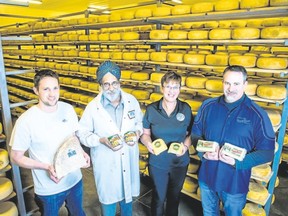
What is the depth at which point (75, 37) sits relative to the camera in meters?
4.34

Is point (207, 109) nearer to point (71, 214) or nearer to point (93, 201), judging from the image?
point (71, 214)

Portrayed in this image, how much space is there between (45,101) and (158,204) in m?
1.31

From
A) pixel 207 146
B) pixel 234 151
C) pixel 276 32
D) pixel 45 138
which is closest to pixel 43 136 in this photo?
pixel 45 138

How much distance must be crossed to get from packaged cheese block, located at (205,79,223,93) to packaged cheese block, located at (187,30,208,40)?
0.48m

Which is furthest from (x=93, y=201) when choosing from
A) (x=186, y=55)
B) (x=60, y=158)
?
(x=186, y=55)

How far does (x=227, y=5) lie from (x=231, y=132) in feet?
4.44

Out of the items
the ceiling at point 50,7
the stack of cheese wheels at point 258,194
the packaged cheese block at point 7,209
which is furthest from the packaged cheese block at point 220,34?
the ceiling at point 50,7

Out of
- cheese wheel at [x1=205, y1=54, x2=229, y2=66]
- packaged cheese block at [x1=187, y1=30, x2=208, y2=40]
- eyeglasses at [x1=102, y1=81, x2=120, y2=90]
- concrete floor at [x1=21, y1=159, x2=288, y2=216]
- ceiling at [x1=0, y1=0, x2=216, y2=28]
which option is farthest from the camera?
ceiling at [x1=0, y1=0, x2=216, y2=28]

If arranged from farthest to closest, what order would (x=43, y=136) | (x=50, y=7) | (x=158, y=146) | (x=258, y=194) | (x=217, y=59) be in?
(x=50, y=7)
(x=217, y=59)
(x=258, y=194)
(x=158, y=146)
(x=43, y=136)

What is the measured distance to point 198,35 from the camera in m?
2.54

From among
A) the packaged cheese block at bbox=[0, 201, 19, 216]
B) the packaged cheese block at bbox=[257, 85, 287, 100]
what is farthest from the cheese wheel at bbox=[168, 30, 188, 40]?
the packaged cheese block at bbox=[0, 201, 19, 216]

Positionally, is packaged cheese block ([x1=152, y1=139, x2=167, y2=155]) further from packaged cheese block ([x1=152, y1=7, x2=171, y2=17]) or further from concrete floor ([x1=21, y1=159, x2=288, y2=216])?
packaged cheese block ([x1=152, y1=7, x2=171, y2=17])

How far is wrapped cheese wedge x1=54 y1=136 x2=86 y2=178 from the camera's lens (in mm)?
1538

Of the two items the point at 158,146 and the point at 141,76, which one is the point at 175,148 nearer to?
the point at 158,146
